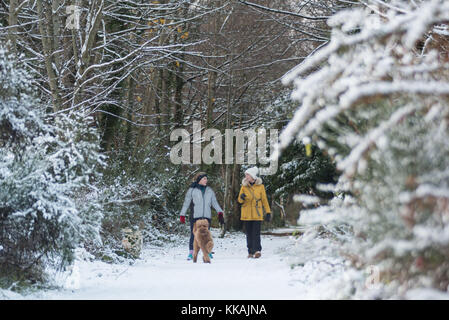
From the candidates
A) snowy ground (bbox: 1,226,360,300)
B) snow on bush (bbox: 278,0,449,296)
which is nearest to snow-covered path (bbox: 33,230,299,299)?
snowy ground (bbox: 1,226,360,300)

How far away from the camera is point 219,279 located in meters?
8.45

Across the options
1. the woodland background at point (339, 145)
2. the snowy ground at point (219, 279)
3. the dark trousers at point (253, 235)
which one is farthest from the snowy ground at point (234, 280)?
the dark trousers at point (253, 235)

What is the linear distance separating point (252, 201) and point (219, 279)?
4.37 m

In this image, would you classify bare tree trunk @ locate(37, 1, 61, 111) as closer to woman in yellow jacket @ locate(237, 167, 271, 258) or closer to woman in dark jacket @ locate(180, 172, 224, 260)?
woman in dark jacket @ locate(180, 172, 224, 260)

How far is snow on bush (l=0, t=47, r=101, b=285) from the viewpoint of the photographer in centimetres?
652

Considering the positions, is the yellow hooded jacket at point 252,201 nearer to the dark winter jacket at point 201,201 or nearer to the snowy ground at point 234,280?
the dark winter jacket at point 201,201

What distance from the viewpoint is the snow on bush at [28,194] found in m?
6.52

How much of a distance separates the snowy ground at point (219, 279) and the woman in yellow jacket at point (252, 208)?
3.45ft

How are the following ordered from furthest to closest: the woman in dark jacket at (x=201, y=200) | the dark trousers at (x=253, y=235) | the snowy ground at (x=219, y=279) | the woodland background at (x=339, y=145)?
the dark trousers at (x=253, y=235), the woman in dark jacket at (x=201, y=200), the snowy ground at (x=219, y=279), the woodland background at (x=339, y=145)

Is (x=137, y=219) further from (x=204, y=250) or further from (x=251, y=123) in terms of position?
(x=251, y=123)
